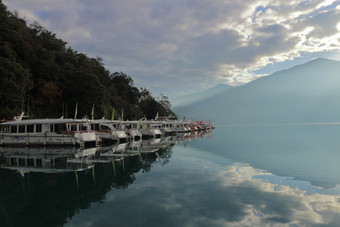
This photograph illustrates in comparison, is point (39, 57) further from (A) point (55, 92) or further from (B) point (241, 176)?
(B) point (241, 176)

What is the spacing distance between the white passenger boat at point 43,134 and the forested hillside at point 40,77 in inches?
405

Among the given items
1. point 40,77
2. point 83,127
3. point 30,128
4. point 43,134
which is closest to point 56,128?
point 43,134

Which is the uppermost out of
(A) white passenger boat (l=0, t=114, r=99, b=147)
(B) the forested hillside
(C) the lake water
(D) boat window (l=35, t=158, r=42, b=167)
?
(B) the forested hillside

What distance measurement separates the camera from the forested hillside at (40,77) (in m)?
43.6

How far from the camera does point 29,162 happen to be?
21359 mm

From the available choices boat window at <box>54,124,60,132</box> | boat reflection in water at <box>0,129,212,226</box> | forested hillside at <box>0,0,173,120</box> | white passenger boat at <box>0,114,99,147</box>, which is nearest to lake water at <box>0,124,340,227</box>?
boat reflection in water at <box>0,129,212,226</box>

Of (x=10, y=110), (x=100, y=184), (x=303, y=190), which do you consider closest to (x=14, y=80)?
(x=10, y=110)

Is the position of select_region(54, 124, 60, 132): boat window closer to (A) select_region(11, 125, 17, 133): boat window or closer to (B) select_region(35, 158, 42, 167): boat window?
(A) select_region(11, 125, 17, 133): boat window

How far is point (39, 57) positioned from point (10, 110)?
19293 millimetres

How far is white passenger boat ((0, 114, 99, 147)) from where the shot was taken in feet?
103

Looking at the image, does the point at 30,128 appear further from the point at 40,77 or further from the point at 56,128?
the point at 40,77

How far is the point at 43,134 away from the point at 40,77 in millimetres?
30099

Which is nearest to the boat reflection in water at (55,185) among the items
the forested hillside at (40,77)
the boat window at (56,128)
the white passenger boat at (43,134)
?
the white passenger boat at (43,134)

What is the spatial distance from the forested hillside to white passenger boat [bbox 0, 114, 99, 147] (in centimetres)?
1029
